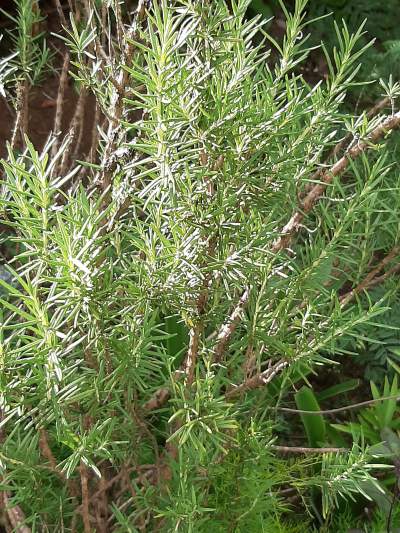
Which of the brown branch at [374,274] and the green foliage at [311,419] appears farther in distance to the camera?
the green foliage at [311,419]

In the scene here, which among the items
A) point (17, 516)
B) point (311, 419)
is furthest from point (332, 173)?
point (311, 419)

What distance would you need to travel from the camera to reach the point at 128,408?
104 centimetres

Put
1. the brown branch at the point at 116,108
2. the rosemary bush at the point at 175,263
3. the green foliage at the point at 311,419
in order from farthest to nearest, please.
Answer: the green foliage at the point at 311,419 < the brown branch at the point at 116,108 < the rosemary bush at the point at 175,263

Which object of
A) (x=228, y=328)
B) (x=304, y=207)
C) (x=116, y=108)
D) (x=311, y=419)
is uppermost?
(x=116, y=108)

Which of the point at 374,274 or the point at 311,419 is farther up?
the point at 374,274

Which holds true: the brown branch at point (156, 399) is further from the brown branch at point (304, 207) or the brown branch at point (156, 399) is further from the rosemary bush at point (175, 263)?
the brown branch at point (304, 207)

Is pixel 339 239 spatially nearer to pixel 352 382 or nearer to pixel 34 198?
pixel 34 198

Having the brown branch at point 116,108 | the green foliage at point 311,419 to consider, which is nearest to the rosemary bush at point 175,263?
the brown branch at point 116,108

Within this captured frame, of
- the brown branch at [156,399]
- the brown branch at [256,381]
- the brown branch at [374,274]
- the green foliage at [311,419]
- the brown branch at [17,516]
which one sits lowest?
the green foliage at [311,419]

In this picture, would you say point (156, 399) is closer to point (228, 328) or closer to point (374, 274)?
point (228, 328)

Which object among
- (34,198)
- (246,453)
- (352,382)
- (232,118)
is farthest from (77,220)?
(352,382)

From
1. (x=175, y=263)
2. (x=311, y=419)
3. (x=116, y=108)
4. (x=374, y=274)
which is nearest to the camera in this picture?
(x=175, y=263)

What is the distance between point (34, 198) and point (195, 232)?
180 mm

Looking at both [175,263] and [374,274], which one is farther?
[374,274]
